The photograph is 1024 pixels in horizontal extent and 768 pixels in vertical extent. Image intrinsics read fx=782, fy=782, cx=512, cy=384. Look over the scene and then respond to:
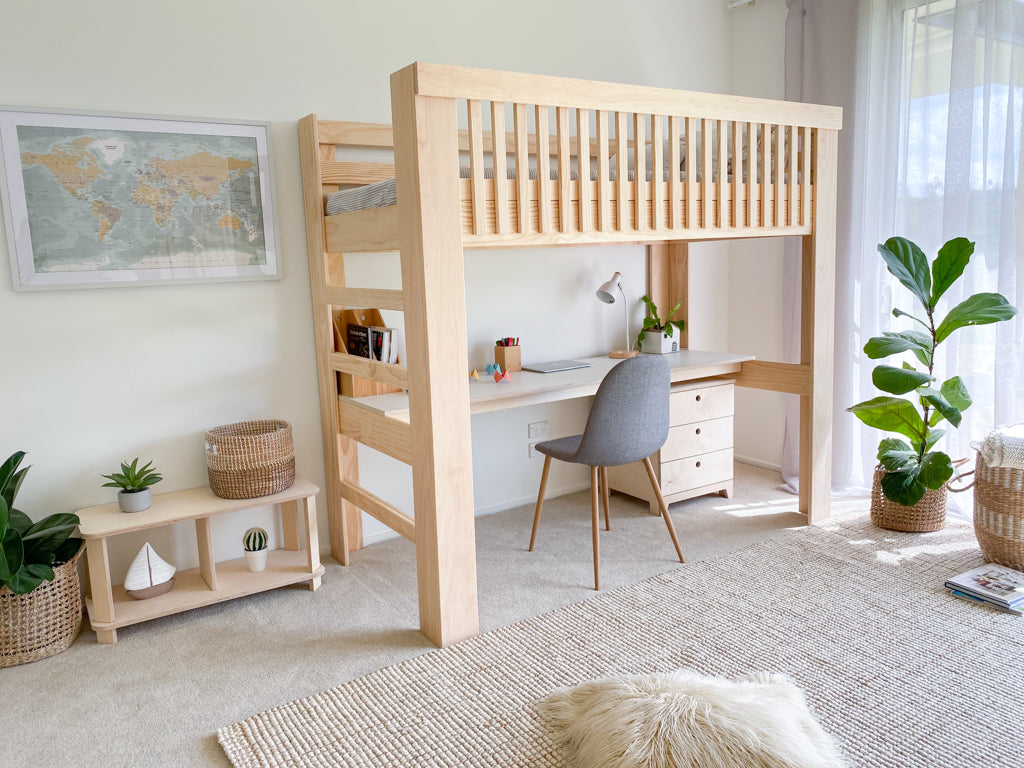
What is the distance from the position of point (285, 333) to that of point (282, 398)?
24 centimetres

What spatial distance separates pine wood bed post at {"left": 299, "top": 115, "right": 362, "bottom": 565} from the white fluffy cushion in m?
1.33

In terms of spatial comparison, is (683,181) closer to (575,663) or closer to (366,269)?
(366,269)

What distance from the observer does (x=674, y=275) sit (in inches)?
151

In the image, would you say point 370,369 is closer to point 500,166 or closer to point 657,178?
point 500,166

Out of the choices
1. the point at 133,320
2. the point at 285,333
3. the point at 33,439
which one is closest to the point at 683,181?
the point at 285,333

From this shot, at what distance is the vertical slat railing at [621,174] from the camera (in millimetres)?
2381

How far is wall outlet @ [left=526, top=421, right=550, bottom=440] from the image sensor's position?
11.6ft

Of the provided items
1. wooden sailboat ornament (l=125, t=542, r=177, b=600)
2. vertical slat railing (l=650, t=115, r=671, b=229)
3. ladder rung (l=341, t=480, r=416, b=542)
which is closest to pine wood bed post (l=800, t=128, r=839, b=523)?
vertical slat railing (l=650, t=115, r=671, b=229)

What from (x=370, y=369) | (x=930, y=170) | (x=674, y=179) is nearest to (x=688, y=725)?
(x=370, y=369)

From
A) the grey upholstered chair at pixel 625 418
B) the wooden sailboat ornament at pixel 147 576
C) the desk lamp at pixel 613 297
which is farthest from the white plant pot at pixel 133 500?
the desk lamp at pixel 613 297

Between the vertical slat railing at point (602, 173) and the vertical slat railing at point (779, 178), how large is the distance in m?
0.81

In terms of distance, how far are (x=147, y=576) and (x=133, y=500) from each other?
0.24 metres

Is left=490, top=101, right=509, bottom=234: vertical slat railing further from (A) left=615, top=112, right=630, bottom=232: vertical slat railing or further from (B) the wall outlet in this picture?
(B) the wall outlet

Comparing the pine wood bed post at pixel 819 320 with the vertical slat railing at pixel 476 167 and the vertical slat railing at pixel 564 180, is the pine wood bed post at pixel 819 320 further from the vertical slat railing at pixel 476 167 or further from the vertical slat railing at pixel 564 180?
the vertical slat railing at pixel 476 167
